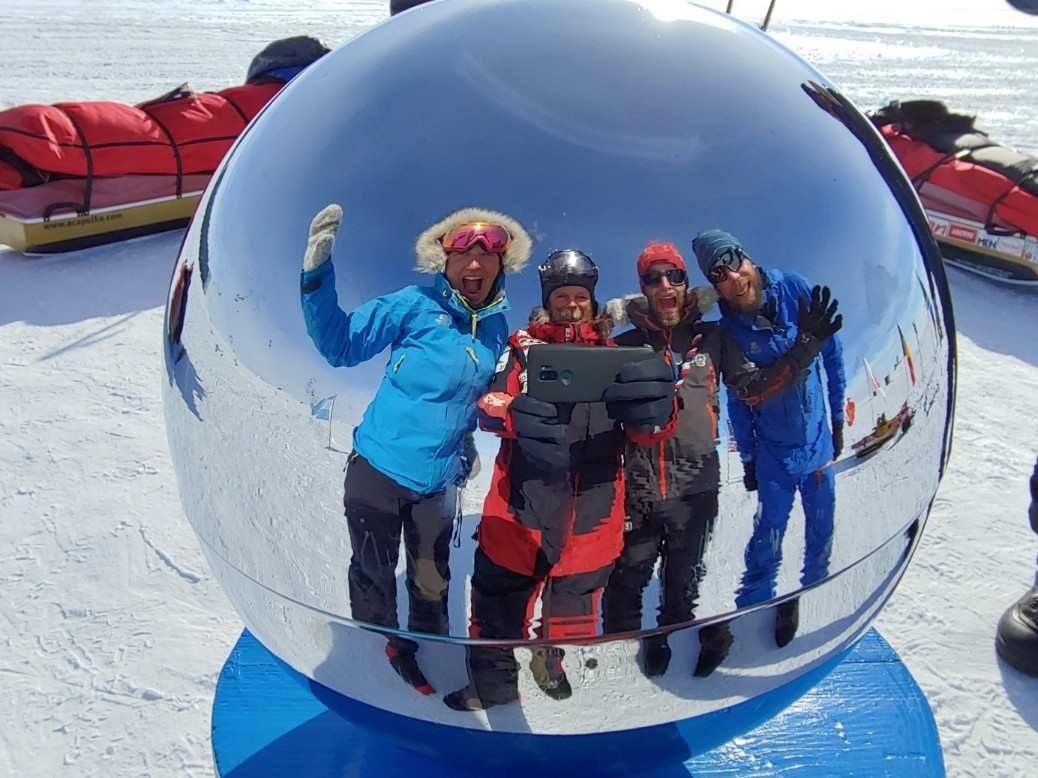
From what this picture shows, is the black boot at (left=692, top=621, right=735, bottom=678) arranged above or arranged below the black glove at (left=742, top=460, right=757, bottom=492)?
below

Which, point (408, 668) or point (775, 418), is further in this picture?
point (408, 668)

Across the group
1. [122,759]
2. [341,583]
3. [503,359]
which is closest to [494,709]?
[341,583]

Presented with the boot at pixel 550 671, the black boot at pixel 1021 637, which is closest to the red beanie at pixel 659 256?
the boot at pixel 550 671

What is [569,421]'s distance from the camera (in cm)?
81

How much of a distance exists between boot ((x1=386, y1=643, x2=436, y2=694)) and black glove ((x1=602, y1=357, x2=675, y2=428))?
0.33 meters

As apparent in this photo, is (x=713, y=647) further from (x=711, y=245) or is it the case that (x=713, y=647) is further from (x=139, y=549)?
(x=139, y=549)

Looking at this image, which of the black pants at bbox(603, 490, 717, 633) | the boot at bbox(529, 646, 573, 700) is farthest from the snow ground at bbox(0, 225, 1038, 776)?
the black pants at bbox(603, 490, 717, 633)

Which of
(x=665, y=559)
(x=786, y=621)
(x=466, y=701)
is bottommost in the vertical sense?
(x=466, y=701)

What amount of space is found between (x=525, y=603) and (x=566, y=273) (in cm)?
30

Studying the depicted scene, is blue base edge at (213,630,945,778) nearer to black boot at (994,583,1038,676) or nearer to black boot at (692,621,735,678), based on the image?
black boot at (692,621,735,678)

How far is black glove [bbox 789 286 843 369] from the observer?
87cm

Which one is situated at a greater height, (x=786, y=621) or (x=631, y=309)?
(x=631, y=309)

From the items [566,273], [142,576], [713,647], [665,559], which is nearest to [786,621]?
[713,647]

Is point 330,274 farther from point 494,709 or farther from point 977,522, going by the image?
point 977,522
